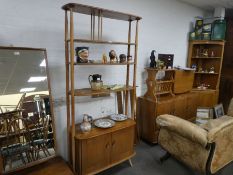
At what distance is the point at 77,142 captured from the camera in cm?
193

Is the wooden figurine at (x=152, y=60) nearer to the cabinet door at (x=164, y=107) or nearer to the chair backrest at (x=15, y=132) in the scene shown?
the cabinet door at (x=164, y=107)

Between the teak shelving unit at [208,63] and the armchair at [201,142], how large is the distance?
5.33 feet

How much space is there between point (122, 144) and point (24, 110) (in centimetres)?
121

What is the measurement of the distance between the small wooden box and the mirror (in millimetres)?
2162

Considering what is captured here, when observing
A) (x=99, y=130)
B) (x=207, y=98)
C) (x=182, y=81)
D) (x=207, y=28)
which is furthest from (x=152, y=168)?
(x=207, y=28)

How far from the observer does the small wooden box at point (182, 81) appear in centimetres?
311

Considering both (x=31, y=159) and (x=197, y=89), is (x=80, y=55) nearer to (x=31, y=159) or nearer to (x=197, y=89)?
(x=31, y=159)

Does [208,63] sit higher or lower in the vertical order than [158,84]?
higher

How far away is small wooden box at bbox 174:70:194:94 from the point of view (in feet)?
10.2

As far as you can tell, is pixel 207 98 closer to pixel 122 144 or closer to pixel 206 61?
pixel 206 61


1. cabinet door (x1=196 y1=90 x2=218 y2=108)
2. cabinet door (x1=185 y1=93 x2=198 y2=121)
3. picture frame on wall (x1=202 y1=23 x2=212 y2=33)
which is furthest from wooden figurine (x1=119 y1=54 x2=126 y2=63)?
picture frame on wall (x1=202 y1=23 x2=212 y2=33)

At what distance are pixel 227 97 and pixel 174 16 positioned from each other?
85.7 inches

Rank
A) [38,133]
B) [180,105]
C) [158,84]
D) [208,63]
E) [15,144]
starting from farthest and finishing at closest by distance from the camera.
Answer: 1. [208,63]
2. [180,105]
3. [158,84]
4. [38,133]
5. [15,144]

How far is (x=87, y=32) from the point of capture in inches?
89.6
